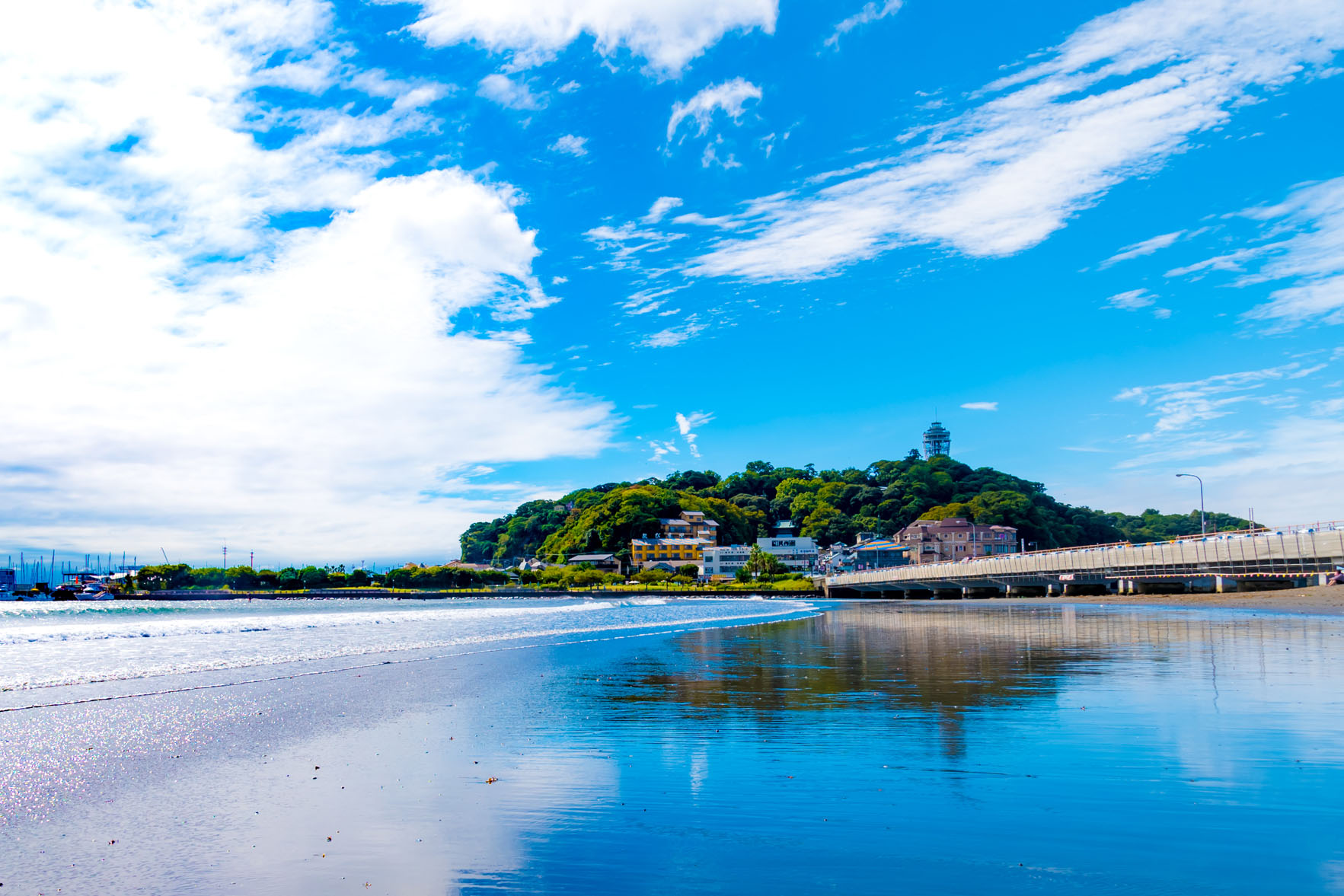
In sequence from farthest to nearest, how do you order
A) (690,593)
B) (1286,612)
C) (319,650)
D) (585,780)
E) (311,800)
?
1. (690,593)
2. (1286,612)
3. (319,650)
4. (585,780)
5. (311,800)

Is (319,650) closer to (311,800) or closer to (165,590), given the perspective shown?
(311,800)

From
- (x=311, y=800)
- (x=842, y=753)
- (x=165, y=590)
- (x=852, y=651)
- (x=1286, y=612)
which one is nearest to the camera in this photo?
(x=311, y=800)

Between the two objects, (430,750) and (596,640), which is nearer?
(430,750)

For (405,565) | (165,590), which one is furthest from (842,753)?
(165,590)

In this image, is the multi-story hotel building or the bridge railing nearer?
the bridge railing

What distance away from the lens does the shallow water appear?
19.5 ft

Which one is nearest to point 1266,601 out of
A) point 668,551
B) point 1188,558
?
point 1188,558

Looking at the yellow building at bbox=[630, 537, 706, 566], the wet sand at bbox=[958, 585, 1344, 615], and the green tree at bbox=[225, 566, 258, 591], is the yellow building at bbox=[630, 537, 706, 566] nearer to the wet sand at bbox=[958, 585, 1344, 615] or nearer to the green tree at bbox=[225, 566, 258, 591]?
the green tree at bbox=[225, 566, 258, 591]

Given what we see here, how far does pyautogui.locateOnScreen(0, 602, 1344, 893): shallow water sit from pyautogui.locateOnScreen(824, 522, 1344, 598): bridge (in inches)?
1642

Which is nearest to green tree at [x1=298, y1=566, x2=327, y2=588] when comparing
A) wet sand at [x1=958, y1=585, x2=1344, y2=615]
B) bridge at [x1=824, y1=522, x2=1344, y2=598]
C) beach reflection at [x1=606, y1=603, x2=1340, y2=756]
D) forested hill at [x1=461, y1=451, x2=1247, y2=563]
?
forested hill at [x1=461, y1=451, x2=1247, y2=563]

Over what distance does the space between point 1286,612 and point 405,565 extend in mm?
164930

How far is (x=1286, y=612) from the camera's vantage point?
3953 cm

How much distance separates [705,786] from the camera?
8.34 meters

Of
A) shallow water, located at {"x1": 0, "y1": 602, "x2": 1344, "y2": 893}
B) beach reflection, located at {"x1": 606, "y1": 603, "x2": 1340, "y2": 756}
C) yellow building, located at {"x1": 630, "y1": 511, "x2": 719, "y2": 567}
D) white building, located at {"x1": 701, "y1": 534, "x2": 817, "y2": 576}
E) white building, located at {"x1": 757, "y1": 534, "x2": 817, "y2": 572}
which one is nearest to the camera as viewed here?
shallow water, located at {"x1": 0, "y1": 602, "x2": 1344, "y2": 893}
